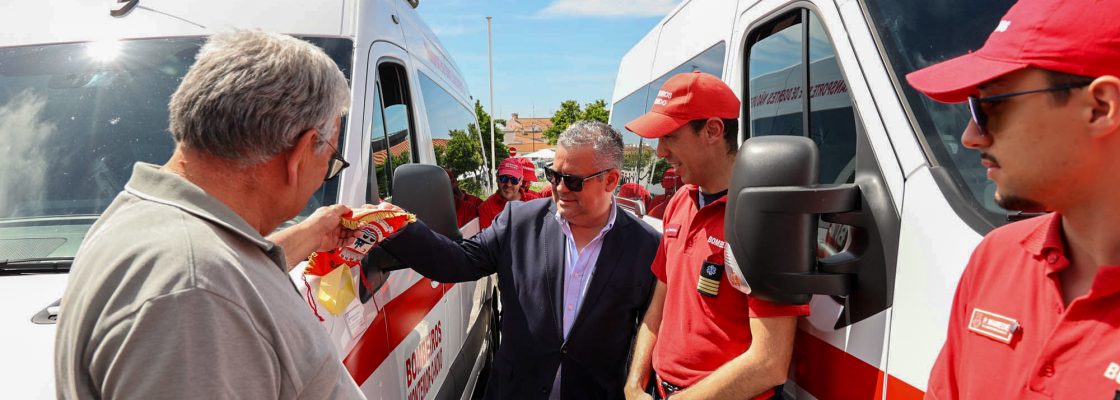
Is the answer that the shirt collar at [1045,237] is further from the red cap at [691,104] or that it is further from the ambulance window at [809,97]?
the red cap at [691,104]

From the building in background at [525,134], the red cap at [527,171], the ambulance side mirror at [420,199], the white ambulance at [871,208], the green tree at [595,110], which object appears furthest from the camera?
the building in background at [525,134]

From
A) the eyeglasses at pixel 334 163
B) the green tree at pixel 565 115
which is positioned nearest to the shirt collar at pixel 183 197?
the eyeglasses at pixel 334 163

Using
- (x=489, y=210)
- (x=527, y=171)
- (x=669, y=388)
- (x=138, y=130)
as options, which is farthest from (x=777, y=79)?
(x=527, y=171)

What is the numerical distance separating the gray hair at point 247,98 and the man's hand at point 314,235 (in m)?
0.83

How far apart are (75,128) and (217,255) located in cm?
193

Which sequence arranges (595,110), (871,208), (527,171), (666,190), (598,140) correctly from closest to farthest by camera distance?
(871,208), (598,140), (666,190), (527,171), (595,110)

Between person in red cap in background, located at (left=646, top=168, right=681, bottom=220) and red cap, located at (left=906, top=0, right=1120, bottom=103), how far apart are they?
8.42ft

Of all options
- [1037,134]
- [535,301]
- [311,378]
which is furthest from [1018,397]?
[535,301]

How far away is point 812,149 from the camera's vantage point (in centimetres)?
162

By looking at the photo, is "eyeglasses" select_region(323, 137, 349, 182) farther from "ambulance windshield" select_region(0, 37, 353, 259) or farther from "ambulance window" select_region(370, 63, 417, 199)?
"ambulance window" select_region(370, 63, 417, 199)

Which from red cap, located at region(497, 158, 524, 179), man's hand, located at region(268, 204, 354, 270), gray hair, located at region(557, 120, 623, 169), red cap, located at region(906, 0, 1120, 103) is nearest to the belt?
gray hair, located at region(557, 120, 623, 169)

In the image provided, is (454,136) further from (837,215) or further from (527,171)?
(837,215)

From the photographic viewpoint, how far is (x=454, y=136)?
5.24m

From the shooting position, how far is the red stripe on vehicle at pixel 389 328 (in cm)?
229
